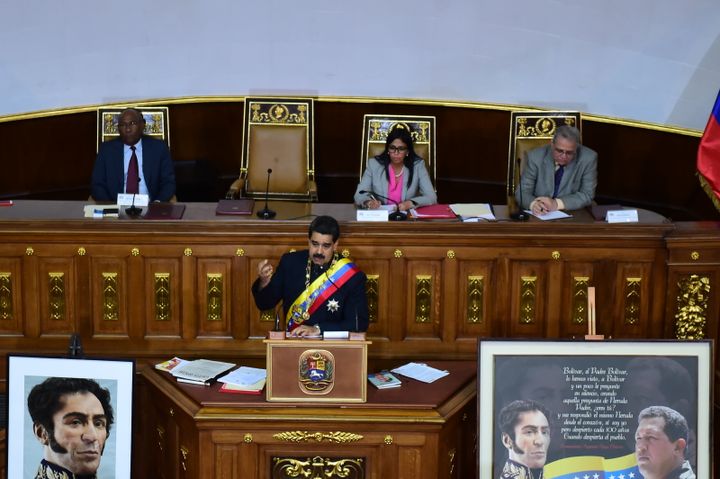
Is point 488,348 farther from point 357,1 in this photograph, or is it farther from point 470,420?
point 357,1

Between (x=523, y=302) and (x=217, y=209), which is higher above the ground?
(x=217, y=209)

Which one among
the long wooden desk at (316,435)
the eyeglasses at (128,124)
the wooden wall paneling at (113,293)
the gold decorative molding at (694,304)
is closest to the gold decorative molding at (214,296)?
the wooden wall paneling at (113,293)

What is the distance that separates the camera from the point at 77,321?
15.7 feet

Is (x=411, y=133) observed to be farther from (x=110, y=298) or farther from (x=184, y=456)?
(x=184, y=456)

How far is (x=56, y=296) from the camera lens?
188 inches

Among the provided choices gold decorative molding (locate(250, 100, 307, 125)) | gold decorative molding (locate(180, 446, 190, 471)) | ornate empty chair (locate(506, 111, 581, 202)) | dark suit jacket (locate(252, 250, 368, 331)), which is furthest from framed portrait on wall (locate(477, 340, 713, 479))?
gold decorative molding (locate(250, 100, 307, 125))

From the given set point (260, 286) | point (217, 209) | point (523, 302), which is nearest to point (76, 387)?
point (260, 286)

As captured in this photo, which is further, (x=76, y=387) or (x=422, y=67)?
(x=422, y=67)

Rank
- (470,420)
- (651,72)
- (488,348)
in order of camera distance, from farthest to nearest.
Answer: (651,72) → (470,420) → (488,348)

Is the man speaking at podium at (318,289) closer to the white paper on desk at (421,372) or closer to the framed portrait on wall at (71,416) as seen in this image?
the white paper on desk at (421,372)

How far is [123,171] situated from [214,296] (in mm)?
1335

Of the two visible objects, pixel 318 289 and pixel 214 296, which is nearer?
pixel 318 289

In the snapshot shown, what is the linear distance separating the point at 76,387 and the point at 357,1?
4264 mm

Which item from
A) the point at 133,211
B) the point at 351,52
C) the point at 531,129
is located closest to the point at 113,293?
the point at 133,211
